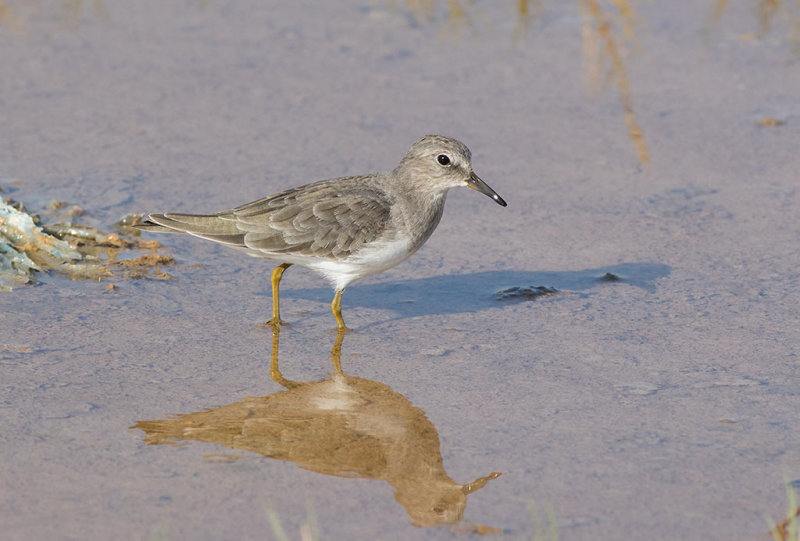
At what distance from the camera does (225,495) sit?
4844 mm

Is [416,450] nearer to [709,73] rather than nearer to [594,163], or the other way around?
[594,163]

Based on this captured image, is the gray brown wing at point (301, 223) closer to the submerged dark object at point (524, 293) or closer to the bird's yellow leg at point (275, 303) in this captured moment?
the bird's yellow leg at point (275, 303)

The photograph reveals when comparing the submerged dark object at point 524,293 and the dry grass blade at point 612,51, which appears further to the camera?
the dry grass blade at point 612,51

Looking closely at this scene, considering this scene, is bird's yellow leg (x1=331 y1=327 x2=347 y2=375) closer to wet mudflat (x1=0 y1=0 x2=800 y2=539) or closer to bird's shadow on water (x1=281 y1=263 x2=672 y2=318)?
wet mudflat (x1=0 y1=0 x2=800 y2=539)

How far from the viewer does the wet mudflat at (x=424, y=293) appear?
4930 millimetres

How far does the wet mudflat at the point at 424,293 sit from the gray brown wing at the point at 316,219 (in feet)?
1.52

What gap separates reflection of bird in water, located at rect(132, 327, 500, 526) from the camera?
4.99m

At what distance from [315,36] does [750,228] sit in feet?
15.4

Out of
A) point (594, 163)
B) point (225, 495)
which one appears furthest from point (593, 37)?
point (225, 495)

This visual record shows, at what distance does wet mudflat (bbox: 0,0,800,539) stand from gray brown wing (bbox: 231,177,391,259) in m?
0.46

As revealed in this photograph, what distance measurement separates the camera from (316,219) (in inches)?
268

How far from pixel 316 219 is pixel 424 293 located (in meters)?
0.89

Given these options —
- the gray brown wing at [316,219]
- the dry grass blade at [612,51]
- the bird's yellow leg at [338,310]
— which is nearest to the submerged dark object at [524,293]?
the gray brown wing at [316,219]

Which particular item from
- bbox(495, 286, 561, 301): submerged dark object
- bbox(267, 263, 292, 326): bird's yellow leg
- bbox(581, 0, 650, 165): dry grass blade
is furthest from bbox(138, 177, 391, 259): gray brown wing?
bbox(581, 0, 650, 165): dry grass blade
